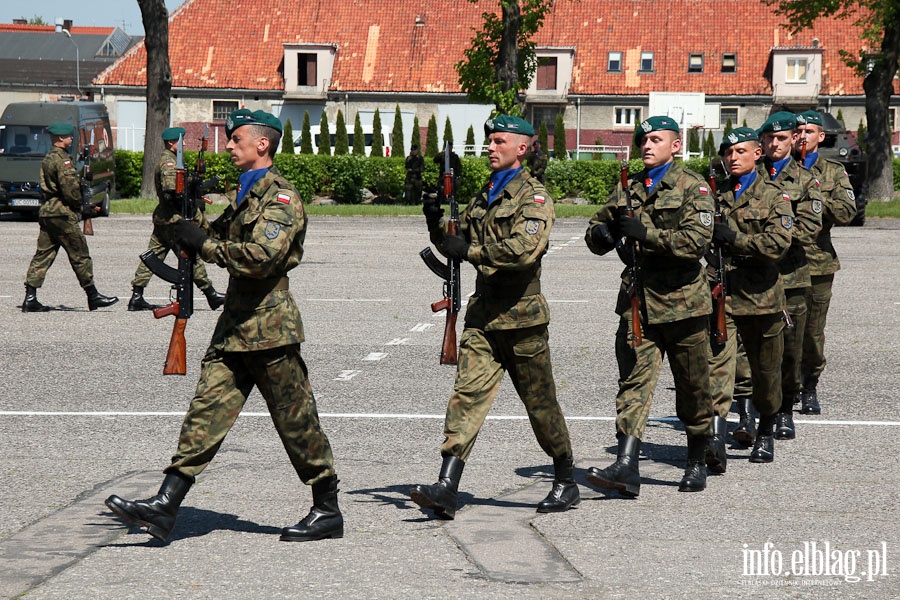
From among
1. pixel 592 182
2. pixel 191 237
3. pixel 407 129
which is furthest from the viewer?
pixel 407 129

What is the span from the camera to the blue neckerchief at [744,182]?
8094 millimetres

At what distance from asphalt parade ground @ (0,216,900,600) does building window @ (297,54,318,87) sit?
51487mm

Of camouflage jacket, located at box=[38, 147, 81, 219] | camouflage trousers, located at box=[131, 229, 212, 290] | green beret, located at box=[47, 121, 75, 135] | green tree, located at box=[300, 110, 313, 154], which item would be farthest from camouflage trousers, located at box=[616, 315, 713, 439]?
green tree, located at box=[300, 110, 313, 154]

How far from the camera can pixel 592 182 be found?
40.3m

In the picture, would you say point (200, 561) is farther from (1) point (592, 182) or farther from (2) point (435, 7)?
(2) point (435, 7)

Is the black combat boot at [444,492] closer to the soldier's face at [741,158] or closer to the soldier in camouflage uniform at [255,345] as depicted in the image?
the soldier in camouflage uniform at [255,345]

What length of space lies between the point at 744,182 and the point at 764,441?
5.14 feet

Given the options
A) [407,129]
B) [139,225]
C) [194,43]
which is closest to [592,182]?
[139,225]

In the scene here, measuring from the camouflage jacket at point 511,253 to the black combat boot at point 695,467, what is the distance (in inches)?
50.9

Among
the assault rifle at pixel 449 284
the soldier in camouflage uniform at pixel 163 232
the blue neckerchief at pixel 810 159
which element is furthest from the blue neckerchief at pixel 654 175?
the soldier in camouflage uniform at pixel 163 232

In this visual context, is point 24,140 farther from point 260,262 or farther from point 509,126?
point 260,262

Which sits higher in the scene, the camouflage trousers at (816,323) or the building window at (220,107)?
the building window at (220,107)

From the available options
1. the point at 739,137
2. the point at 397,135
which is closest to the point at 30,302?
the point at 739,137

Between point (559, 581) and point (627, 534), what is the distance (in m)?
0.90
